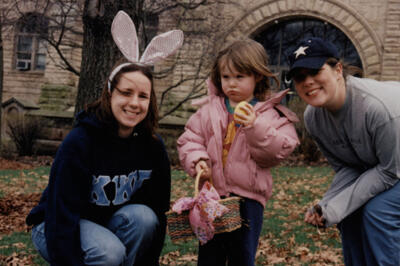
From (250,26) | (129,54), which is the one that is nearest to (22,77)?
(250,26)

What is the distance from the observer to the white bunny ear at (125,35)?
271 cm

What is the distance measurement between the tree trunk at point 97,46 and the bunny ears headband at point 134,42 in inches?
95.0

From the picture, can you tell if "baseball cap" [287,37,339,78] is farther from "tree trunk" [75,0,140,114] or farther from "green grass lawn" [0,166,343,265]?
"tree trunk" [75,0,140,114]

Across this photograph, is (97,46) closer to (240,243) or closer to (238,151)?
(238,151)

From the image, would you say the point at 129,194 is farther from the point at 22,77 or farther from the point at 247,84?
the point at 22,77

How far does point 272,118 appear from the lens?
8.55 ft

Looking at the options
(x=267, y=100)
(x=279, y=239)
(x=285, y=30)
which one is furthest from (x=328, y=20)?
(x=267, y=100)

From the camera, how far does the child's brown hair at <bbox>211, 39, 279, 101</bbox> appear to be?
257cm

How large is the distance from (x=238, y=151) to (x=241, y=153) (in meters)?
0.02

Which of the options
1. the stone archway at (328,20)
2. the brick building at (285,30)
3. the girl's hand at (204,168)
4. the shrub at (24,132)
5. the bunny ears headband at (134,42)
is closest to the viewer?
the girl's hand at (204,168)

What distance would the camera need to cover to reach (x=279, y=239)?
4.70 meters

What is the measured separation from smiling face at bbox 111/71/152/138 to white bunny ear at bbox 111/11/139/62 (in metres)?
0.20

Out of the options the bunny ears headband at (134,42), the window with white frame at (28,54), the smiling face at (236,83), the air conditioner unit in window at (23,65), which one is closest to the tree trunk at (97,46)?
the bunny ears headband at (134,42)

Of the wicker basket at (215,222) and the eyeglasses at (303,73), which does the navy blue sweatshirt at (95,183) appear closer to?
the wicker basket at (215,222)
